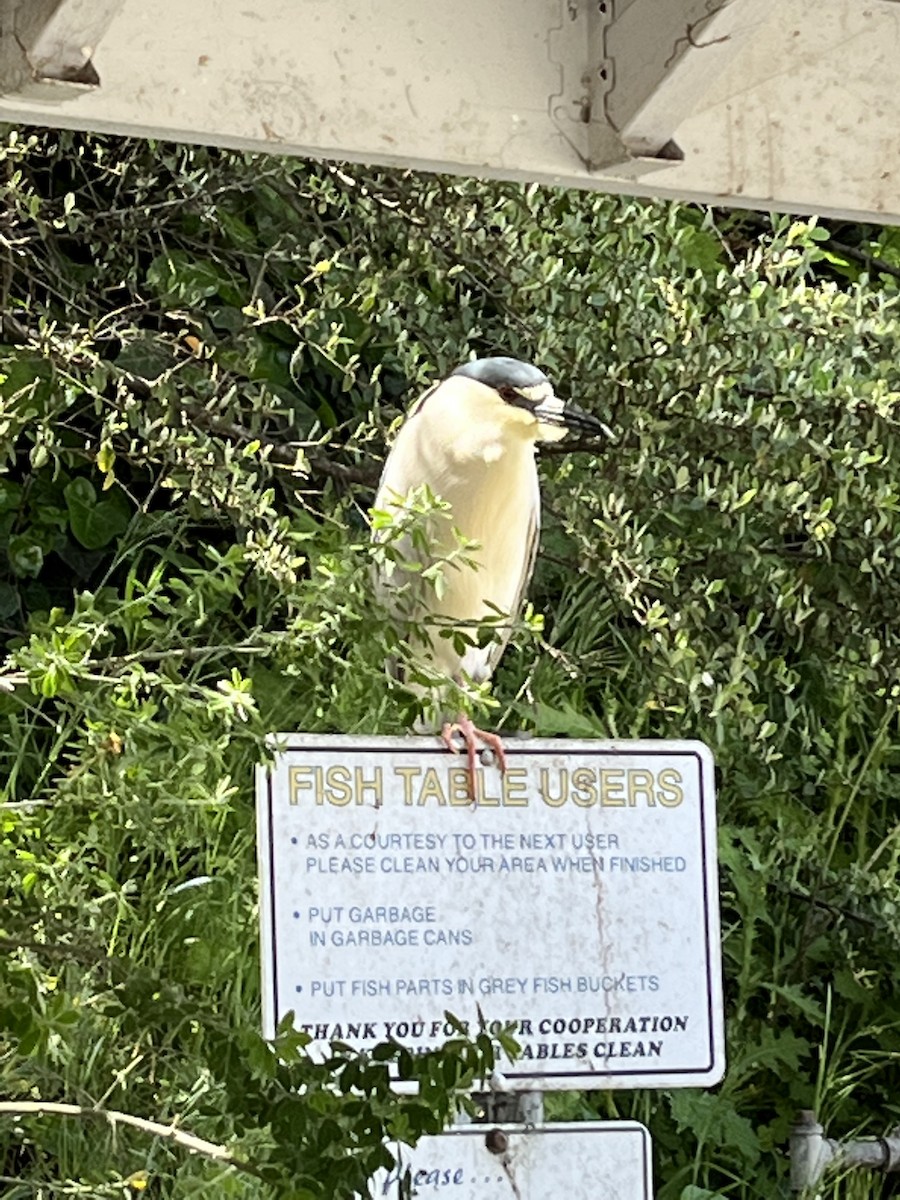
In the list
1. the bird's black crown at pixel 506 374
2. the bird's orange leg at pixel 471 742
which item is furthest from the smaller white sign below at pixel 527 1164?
the bird's black crown at pixel 506 374

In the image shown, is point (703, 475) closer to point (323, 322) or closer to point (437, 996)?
point (323, 322)

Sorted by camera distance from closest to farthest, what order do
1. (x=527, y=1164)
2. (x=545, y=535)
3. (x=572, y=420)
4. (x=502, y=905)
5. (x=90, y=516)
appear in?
1. (x=527, y=1164)
2. (x=502, y=905)
3. (x=572, y=420)
4. (x=545, y=535)
5. (x=90, y=516)

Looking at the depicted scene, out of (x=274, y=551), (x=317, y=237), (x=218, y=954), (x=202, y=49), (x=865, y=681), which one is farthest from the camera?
(x=317, y=237)

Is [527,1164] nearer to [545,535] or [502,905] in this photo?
[502,905]

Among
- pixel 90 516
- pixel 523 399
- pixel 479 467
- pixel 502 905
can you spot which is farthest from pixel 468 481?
pixel 90 516

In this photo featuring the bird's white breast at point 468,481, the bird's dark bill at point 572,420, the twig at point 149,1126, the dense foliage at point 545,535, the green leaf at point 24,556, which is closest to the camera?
the twig at point 149,1126

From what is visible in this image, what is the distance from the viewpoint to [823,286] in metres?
4.15

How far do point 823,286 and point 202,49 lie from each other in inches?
90.3

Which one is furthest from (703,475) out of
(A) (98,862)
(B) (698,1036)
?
(B) (698,1036)

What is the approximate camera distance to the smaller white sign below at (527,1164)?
2057 mm

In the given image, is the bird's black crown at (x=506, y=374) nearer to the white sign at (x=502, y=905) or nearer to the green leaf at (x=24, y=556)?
the white sign at (x=502, y=905)

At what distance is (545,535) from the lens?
4.55 m

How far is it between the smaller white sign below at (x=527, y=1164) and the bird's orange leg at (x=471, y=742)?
37 centimetres

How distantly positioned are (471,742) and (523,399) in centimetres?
81
